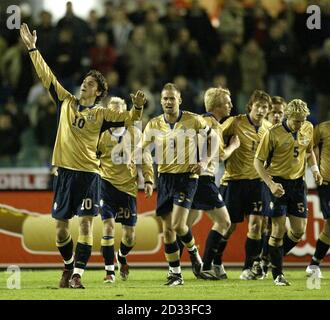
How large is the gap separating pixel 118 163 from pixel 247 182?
153cm

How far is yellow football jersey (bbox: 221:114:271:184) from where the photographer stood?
40.0 ft

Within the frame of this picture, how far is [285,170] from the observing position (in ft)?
36.9

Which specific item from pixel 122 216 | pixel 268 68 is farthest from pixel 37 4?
pixel 122 216

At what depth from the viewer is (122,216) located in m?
12.0

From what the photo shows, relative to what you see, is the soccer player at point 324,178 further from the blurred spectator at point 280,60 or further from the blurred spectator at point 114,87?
the blurred spectator at point 114,87

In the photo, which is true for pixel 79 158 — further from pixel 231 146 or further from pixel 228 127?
pixel 228 127

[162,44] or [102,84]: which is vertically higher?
[162,44]

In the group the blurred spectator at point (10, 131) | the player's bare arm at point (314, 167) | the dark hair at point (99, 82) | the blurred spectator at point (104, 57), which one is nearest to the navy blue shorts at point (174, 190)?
the dark hair at point (99, 82)

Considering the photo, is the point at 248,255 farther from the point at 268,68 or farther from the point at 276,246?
the point at 268,68

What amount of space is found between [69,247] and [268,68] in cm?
729

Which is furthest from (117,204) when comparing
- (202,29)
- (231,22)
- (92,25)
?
(231,22)

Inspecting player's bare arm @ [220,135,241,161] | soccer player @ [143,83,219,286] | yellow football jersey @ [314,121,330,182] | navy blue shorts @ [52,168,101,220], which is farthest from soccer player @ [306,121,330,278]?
navy blue shorts @ [52,168,101,220]

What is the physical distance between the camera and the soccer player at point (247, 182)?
39.8 ft

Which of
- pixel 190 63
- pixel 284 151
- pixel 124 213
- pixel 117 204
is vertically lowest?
pixel 124 213
